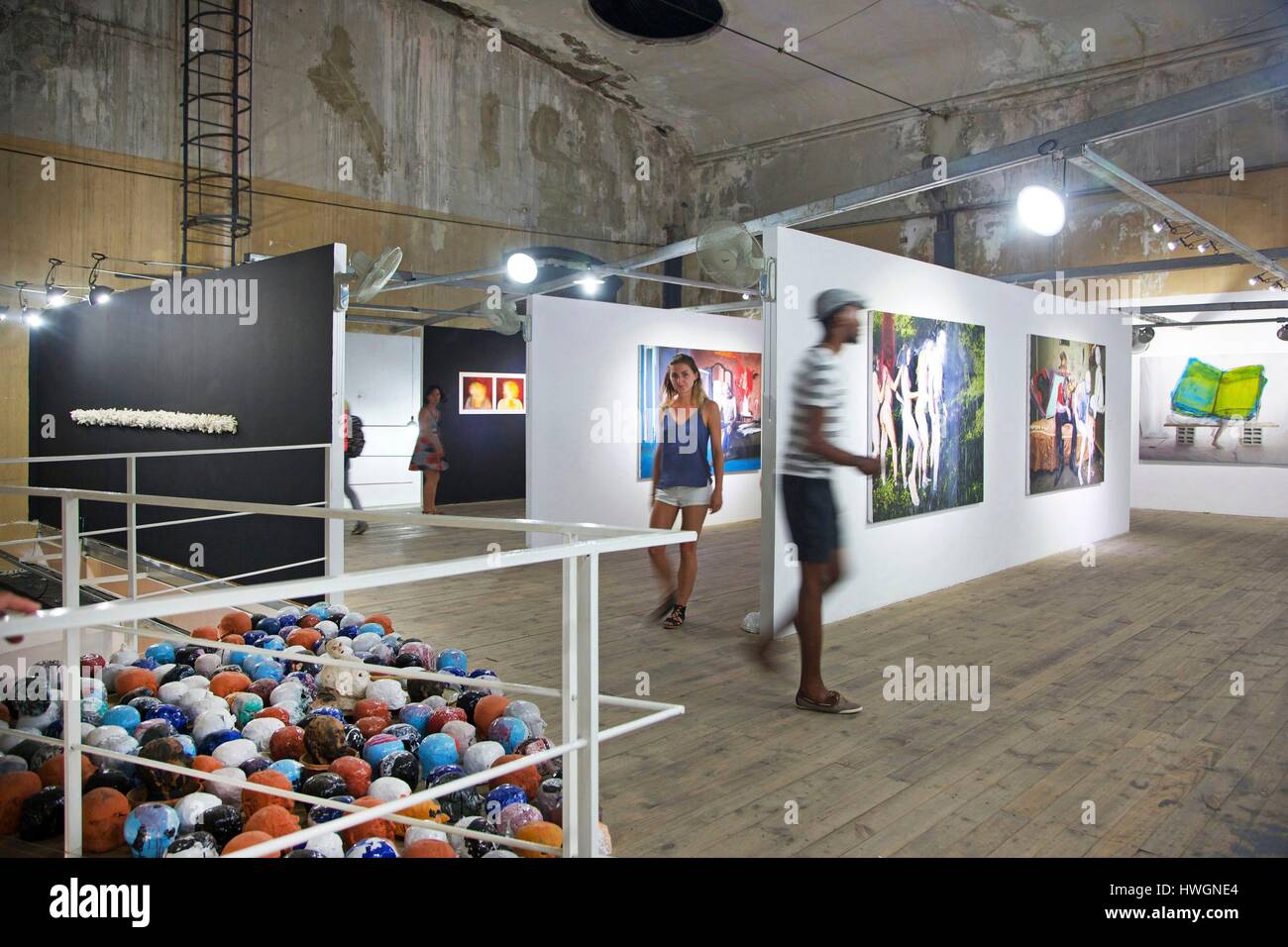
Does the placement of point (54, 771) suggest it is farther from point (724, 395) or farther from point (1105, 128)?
point (724, 395)

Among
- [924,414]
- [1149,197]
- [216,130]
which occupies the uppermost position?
[216,130]

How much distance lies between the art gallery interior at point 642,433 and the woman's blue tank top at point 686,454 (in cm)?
4

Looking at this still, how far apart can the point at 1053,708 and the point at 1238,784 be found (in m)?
1.01

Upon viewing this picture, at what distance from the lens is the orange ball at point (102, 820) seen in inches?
113

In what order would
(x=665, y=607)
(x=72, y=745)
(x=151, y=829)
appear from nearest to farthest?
1. (x=72, y=745)
2. (x=151, y=829)
3. (x=665, y=607)

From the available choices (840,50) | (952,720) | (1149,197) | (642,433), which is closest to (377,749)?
(952,720)

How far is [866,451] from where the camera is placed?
684 centimetres

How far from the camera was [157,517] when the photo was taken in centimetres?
913

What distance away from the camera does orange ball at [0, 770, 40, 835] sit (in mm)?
3012

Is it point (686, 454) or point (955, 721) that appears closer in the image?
point (955, 721)

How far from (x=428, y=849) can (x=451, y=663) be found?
6.74 ft
